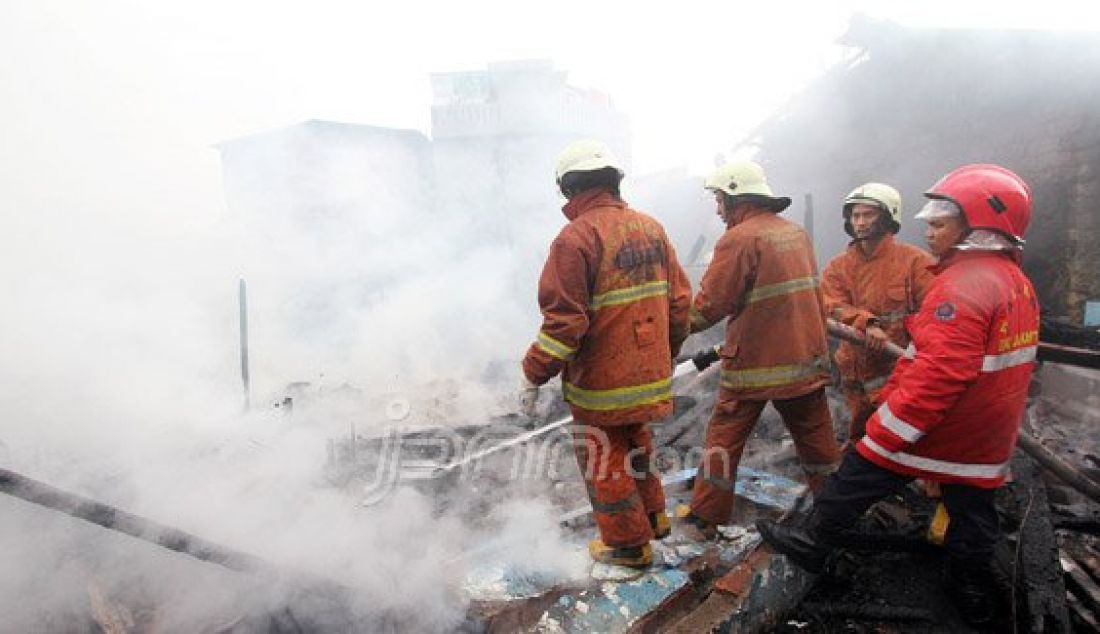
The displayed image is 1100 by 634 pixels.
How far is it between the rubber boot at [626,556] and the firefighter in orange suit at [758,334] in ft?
1.56

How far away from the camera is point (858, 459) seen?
2.45 meters

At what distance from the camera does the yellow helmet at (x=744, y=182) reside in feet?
10.4

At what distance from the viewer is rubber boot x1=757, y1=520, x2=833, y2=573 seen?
2.59m

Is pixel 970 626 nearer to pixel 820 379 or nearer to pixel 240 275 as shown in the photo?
pixel 820 379

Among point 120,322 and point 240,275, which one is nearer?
point 120,322

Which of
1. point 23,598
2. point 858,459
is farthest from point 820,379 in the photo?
point 23,598

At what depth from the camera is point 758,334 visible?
3.07 metres

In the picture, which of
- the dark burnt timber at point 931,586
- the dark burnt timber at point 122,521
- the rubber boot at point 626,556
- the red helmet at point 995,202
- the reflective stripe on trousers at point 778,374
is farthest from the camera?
the reflective stripe on trousers at point 778,374

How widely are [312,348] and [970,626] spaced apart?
9198mm

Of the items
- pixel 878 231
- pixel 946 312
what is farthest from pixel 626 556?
pixel 878 231

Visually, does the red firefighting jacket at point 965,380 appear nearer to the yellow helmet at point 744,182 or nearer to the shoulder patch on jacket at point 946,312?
the shoulder patch on jacket at point 946,312

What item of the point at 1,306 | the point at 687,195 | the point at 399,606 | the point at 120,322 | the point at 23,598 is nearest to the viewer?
the point at 23,598

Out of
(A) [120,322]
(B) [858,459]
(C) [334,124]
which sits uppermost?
(C) [334,124]

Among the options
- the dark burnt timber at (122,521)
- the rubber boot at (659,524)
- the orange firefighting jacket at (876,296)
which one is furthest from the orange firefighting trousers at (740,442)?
the dark burnt timber at (122,521)
